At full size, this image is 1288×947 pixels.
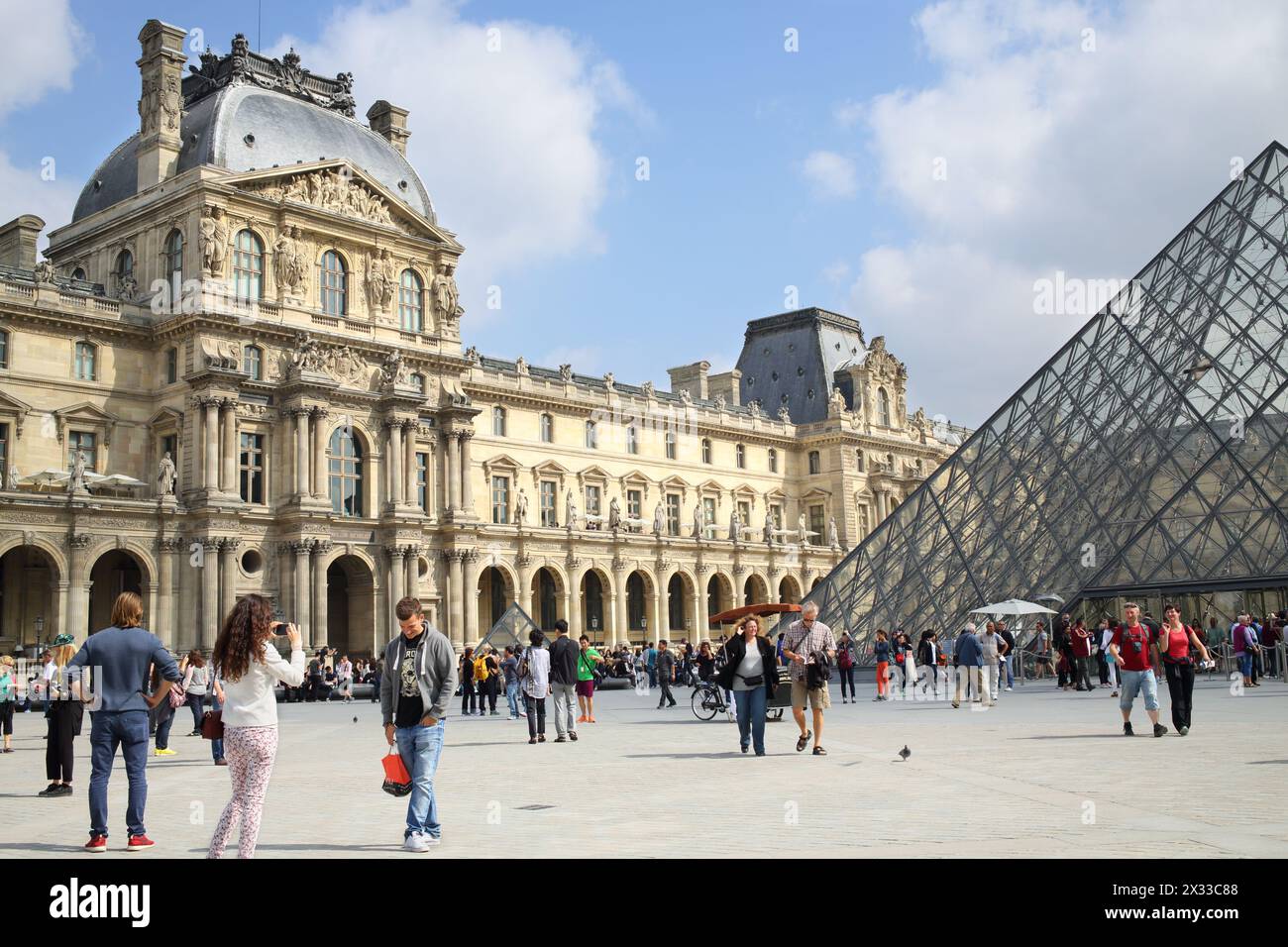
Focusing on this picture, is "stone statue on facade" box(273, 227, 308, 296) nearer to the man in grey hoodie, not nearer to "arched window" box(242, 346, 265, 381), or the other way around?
"arched window" box(242, 346, 265, 381)

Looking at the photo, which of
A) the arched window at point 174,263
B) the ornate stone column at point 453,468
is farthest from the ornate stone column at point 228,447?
the ornate stone column at point 453,468

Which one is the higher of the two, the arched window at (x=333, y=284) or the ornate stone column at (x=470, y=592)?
the arched window at (x=333, y=284)

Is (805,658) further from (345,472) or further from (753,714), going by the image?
(345,472)

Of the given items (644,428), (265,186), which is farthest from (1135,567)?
(644,428)

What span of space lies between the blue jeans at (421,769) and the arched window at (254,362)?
36515mm

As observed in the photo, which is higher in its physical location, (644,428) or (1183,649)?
(644,428)

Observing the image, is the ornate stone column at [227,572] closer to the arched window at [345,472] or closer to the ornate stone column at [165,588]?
the ornate stone column at [165,588]

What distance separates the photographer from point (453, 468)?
4822cm

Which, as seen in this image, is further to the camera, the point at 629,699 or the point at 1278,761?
the point at 629,699

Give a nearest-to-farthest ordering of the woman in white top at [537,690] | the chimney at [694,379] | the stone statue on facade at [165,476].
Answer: the woman in white top at [537,690] → the stone statue on facade at [165,476] → the chimney at [694,379]

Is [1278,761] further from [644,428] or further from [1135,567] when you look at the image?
[644,428]

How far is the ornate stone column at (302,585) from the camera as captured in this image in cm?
4209

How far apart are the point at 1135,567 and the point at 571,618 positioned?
2996 centimetres

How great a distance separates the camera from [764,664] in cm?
1462
